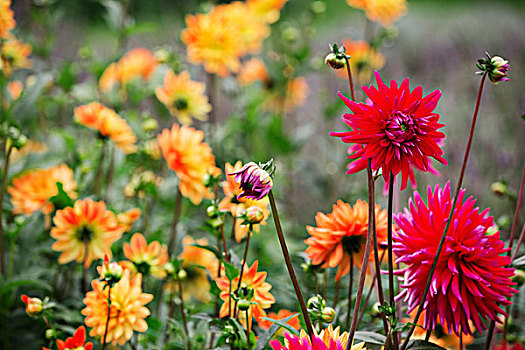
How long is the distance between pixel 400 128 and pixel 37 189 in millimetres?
837

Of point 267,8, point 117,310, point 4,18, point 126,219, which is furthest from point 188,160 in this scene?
point 267,8

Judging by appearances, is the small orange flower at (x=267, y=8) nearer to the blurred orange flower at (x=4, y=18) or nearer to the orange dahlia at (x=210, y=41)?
the orange dahlia at (x=210, y=41)

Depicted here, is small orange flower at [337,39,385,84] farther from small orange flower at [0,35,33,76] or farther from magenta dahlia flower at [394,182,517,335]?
magenta dahlia flower at [394,182,517,335]

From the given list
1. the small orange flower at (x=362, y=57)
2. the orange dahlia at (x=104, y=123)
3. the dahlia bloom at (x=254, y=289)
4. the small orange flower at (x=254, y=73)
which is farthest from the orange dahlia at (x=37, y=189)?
the small orange flower at (x=362, y=57)

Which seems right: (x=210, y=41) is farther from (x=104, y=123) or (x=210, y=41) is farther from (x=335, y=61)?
(x=335, y=61)

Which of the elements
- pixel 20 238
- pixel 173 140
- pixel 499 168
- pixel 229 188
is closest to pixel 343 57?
pixel 229 188

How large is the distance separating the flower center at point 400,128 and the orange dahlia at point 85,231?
19.3 inches

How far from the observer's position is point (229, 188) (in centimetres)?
71

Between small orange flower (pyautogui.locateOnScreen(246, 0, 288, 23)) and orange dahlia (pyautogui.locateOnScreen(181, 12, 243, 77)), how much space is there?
0.38 metres

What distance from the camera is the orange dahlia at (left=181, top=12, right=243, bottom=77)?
49.8 inches

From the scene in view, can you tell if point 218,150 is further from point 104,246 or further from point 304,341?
point 304,341

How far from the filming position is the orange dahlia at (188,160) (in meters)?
0.85

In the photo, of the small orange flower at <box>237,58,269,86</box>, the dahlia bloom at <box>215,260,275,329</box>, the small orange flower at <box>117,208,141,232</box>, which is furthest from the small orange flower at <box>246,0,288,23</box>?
the dahlia bloom at <box>215,260,275,329</box>

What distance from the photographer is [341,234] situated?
0.62m
